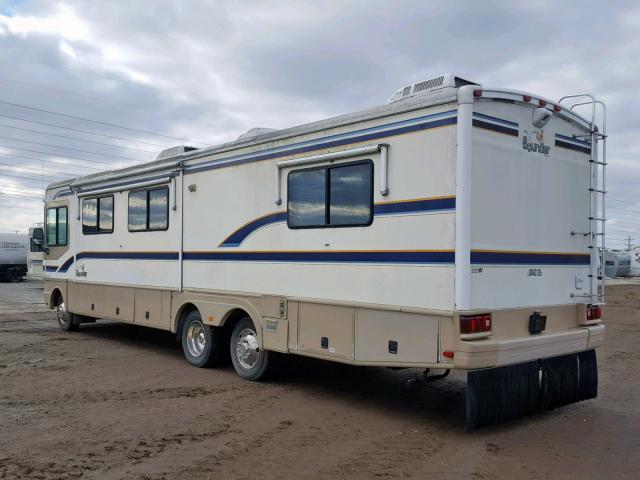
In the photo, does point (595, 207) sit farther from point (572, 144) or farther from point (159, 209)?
point (159, 209)

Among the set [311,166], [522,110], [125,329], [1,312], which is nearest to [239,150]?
[311,166]

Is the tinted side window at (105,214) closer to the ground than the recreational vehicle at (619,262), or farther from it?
farther from it

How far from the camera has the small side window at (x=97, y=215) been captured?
10703 millimetres

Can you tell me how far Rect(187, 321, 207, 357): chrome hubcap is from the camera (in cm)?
873

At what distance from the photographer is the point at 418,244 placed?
5840mm

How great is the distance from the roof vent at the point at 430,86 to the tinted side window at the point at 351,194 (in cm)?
80

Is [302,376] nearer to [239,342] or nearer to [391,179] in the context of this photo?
[239,342]

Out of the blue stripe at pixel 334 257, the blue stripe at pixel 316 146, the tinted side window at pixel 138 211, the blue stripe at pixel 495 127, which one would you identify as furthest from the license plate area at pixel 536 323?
the tinted side window at pixel 138 211

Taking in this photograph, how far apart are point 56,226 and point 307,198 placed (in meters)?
7.61

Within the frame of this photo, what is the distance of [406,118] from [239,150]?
2.82 meters

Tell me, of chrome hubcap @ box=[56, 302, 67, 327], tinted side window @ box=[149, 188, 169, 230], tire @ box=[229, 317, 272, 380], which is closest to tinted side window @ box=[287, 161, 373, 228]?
tire @ box=[229, 317, 272, 380]

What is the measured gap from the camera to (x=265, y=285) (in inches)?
296

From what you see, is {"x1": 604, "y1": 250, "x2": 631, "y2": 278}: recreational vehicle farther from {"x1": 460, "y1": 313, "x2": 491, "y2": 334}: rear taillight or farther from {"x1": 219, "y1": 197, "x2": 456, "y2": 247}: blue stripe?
{"x1": 460, "y1": 313, "x2": 491, "y2": 334}: rear taillight

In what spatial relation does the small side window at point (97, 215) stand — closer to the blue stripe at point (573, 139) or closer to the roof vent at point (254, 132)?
the roof vent at point (254, 132)
